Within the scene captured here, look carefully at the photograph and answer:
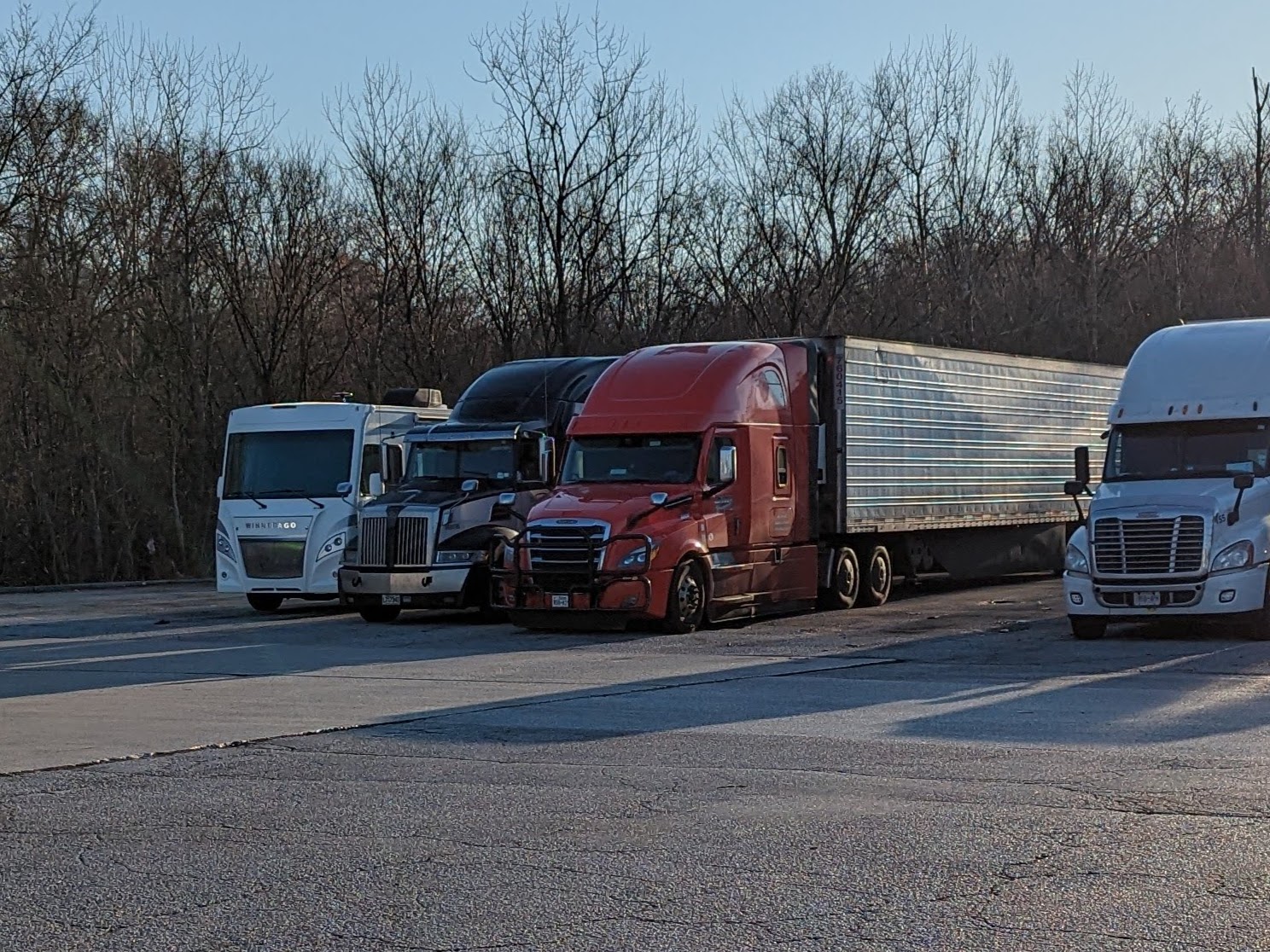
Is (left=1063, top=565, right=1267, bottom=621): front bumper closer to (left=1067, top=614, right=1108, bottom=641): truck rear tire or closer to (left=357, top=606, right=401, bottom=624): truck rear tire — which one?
(left=1067, top=614, right=1108, bottom=641): truck rear tire

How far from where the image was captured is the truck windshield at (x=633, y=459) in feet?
73.3

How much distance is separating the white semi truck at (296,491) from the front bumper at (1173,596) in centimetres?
1088

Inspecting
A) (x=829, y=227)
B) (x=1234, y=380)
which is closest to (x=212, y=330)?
(x=829, y=227)

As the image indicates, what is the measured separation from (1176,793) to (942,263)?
142ft

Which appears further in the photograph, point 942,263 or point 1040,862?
point 942,263

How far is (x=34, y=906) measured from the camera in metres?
7.13

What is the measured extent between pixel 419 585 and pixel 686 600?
14.5ft

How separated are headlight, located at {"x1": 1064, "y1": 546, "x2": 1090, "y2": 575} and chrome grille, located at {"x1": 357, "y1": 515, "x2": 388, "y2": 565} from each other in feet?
32.1

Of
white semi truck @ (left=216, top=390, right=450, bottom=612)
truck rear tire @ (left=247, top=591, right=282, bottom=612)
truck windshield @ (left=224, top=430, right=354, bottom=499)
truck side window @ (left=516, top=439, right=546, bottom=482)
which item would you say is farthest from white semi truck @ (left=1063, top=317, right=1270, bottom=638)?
truck rear tire @ (left=247, top=591, right=282, bottom=612)

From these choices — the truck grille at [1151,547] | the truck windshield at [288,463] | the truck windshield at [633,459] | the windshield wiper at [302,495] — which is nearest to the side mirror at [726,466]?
the truck windshield at [633,459]

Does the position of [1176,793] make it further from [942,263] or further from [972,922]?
[942,263]

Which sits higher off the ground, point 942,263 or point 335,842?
point 942,263

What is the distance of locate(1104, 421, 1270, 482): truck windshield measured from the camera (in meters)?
19.5

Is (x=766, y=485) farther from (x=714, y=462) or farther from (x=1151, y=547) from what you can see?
(x=1151, y=547)
